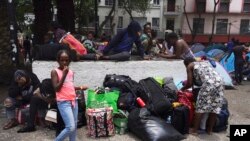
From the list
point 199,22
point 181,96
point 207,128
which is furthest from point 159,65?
point 199,22

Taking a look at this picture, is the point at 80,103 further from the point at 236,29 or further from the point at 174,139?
the point at 236,29

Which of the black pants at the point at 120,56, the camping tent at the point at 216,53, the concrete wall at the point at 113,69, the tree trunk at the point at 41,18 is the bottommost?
the camping tent at the point at 216,53

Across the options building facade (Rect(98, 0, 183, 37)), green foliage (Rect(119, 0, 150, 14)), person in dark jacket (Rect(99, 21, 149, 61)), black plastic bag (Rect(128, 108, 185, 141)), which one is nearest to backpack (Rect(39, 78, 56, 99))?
black plastic bag (Rect(128, 108, 185, 141))

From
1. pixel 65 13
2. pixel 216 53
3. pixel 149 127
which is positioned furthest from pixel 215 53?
pixel 149 127

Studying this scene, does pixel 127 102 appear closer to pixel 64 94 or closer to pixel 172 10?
pixel 64 94

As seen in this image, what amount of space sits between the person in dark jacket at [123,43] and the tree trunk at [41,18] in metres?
5.60

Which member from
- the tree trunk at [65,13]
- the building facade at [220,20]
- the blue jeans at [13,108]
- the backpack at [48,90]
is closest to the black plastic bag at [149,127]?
the backpack at [48,90]

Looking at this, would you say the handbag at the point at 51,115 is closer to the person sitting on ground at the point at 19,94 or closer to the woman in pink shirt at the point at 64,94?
the person sitting on ground at the point at 19,94

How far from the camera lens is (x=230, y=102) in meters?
8.73


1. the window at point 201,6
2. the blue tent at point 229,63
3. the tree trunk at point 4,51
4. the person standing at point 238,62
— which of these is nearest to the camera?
the tree trunk at point 4,51

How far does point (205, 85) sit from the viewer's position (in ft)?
19.2

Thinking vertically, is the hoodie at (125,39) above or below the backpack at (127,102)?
above

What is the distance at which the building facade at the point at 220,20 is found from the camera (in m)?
42.8

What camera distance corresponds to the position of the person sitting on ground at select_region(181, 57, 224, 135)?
19.3ft
